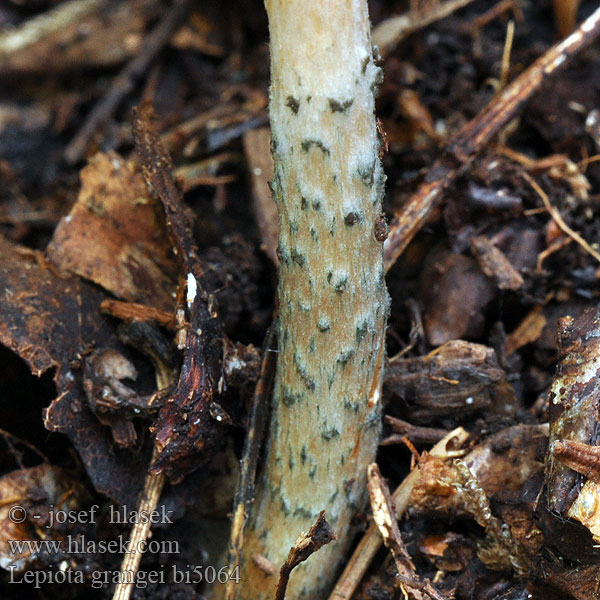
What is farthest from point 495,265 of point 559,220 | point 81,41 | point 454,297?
point 81,41

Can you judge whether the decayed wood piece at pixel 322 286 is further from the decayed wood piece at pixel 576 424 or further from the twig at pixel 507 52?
the twig at pixel 507 52

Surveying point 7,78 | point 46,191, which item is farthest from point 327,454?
point 7,78

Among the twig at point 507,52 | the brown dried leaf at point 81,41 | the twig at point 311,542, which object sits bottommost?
the twig at point 311,542

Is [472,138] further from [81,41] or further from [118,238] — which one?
[81,41]

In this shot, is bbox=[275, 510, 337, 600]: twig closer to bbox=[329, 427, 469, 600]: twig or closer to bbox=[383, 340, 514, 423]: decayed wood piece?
bbox=[329, 427, 469, 600]: twig

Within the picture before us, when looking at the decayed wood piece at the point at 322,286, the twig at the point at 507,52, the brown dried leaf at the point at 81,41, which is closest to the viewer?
the decayed wood piece at the point at 322,286

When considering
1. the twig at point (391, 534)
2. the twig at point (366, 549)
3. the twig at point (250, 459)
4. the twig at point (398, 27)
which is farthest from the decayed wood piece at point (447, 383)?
the twig at point (398, 27)

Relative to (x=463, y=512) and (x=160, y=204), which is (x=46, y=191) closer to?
(x=160, y=204)
